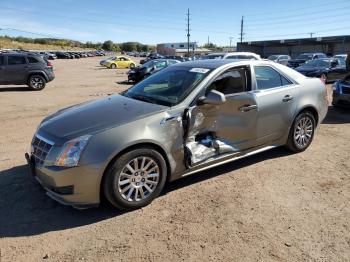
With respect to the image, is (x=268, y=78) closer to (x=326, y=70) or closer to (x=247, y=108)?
(x=247, y=108)

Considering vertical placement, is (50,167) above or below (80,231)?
above

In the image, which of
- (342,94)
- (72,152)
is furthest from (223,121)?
(342,94)

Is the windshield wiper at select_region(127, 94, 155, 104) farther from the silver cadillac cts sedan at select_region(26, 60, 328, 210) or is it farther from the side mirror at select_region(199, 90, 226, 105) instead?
the side mirror at select_region(199, 90, 226, 105)

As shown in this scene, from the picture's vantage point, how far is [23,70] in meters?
16.3

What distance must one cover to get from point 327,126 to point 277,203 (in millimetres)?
4864

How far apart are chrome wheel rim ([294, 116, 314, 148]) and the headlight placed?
366 centimetres

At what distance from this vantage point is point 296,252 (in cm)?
339

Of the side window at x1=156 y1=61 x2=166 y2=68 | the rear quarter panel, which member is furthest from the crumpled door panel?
the side window at x1=156 y1=61 x2=166 y2=68

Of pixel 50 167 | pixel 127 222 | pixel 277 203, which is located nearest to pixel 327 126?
pixel 277 203

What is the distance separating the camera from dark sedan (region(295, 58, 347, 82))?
1852cm

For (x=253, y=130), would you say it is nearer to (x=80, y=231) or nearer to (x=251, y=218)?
(x=251, y=218)

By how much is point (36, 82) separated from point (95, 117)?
13.6m

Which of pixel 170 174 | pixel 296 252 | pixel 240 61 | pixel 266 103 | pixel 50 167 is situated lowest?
pixel 296 252

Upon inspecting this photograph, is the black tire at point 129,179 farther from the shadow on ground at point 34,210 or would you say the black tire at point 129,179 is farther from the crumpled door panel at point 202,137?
the crumpled door panel at point 202,137
